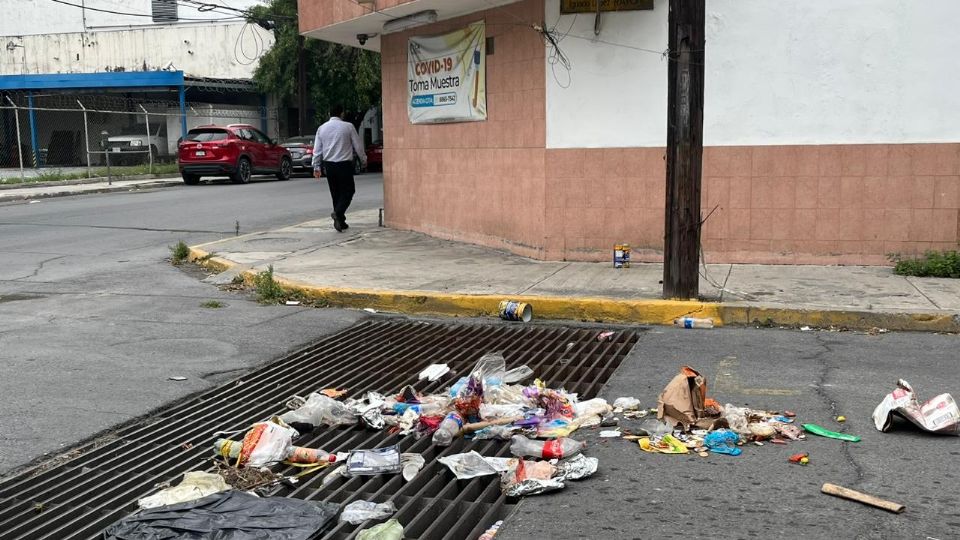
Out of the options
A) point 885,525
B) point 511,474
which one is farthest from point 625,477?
point 885,525

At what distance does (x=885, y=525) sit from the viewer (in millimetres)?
3811

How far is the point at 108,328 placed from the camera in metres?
7.93

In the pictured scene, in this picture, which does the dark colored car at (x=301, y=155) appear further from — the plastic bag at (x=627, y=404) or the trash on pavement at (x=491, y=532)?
the trash on pavement at (x=491, y=532)

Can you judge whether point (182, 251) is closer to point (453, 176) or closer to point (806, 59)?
point (453, 176)

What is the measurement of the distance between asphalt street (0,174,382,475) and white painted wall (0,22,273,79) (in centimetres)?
2273

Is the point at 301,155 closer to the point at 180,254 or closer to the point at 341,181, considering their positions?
the point at 341,181

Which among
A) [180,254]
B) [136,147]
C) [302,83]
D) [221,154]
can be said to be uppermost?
[302,83]

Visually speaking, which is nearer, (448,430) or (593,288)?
(448,430)

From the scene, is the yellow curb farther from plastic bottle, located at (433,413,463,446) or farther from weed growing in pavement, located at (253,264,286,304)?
plastic bottle, located at (433,413,463,446)

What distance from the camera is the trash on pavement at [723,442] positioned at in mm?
4789

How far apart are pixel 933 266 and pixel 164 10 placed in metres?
40.1

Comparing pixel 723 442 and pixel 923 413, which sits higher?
pixel 923 413

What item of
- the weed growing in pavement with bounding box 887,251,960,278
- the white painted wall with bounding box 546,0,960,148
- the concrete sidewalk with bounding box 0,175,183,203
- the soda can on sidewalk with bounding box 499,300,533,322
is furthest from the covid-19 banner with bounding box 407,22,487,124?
the concrete sidewalk with bounding box 0,175,183,203

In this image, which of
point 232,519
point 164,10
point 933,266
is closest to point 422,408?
point 232,519
